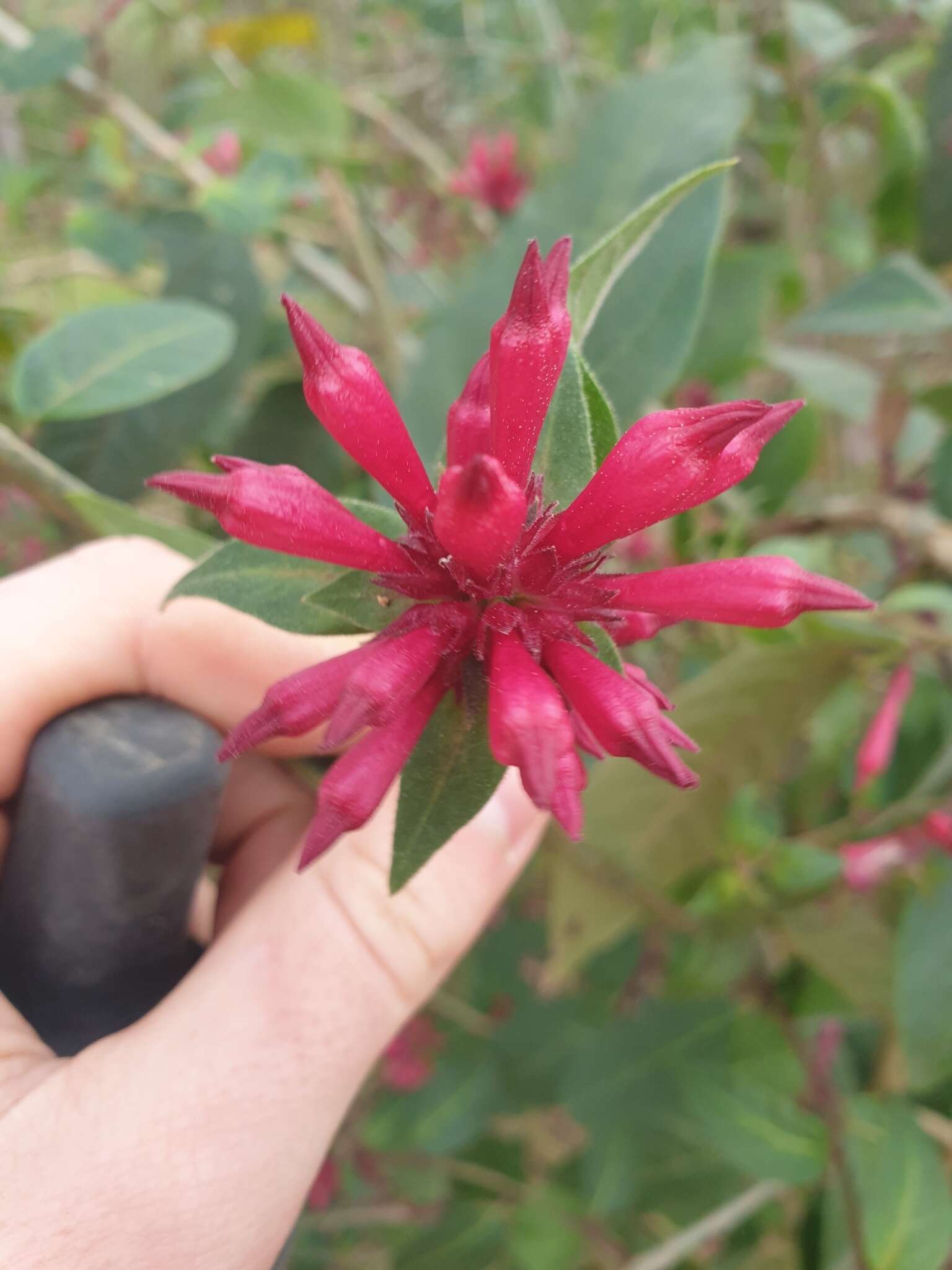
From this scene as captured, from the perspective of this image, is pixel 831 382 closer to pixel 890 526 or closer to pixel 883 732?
pixel 890 526

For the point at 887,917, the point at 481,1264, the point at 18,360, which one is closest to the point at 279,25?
the point at 18,360

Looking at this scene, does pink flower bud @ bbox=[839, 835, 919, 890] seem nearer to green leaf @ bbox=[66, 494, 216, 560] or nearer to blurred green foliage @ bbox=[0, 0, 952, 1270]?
blurred green foliage @ bbox=[0, 0, 952, 1270]

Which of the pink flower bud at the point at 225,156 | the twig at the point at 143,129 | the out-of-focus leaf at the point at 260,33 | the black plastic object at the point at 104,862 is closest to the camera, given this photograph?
the black plastic object at the point at 104,862

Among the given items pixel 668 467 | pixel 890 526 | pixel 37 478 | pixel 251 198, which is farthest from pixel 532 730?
pixel 251 198

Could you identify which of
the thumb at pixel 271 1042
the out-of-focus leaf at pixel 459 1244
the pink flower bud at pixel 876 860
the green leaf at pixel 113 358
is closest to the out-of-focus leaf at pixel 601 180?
the green leaf at pixel 113 358

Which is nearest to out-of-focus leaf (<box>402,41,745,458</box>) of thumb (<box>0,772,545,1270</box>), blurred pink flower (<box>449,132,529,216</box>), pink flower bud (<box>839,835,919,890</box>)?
thumb (<box>0,772,545,1270</box>)

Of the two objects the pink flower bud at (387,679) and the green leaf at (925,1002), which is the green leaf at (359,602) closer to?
the pink flower bud at (387,679)
